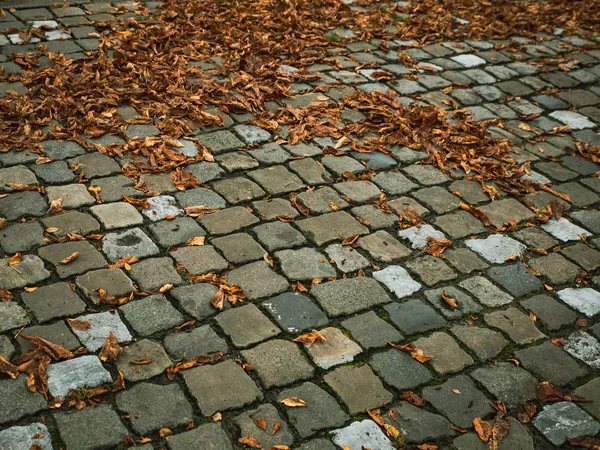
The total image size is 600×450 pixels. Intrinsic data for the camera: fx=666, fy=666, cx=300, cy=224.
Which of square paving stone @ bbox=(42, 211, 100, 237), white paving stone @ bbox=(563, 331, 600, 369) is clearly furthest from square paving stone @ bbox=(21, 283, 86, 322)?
white paving stone @ bbox=(563, 331, 600, 369)

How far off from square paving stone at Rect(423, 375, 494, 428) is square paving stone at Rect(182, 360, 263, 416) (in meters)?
0.73

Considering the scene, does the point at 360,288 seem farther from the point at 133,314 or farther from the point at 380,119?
the point at 380,119

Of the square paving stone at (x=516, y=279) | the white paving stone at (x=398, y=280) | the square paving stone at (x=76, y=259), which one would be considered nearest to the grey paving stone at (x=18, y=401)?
the square paving stone at (x=76, y=259)

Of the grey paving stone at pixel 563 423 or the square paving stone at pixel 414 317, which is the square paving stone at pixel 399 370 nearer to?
the square paving stone at pixel 414 317

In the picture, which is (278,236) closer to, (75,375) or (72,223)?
(72,223)

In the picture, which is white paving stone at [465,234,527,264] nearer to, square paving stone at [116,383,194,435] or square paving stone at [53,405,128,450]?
square paving stone at [116,383,194,435]

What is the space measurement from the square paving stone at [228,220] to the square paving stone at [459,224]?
1.09 meters

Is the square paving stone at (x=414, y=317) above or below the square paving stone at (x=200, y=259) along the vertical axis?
below

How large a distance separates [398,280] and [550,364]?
2.67 ft

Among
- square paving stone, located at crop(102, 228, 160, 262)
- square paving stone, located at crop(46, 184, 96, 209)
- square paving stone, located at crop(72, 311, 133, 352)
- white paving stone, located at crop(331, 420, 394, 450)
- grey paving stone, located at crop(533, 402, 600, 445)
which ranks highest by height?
square paving stone, located at crop(46, 184, 96, 209)

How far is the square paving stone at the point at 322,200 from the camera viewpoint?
12.6 ft

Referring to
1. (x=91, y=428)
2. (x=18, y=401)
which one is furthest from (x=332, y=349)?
(x=18, y=401)

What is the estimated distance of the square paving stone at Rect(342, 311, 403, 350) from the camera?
2990mm

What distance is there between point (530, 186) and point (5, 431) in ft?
10.8
